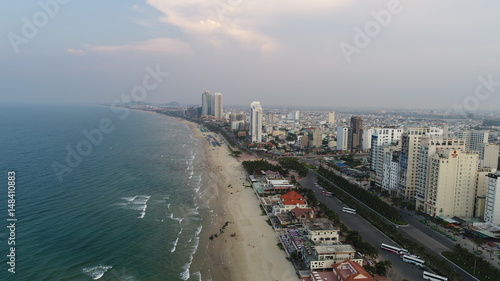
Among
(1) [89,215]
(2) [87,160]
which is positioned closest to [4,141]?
(2) [87,160]

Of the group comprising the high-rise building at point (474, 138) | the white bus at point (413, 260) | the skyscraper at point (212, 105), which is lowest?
the white bus at point (413, 260)

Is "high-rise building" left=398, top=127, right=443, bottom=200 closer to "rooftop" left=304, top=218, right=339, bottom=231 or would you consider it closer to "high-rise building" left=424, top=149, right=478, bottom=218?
"high-rise building" left=424, top=149, right=478, bottom=218

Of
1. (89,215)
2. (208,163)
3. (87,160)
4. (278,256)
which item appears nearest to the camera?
(278,256)

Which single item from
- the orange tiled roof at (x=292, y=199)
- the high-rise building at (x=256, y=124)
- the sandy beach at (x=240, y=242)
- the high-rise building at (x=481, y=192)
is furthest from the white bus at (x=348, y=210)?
the high-rise building at (x=256, y=124)

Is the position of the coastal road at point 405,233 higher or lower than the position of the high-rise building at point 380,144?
lower

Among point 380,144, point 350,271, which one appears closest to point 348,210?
point 350,271

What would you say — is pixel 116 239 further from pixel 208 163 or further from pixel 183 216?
pixel 208 163

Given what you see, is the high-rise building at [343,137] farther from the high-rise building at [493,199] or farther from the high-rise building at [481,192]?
the high-rise building at [493,199]
